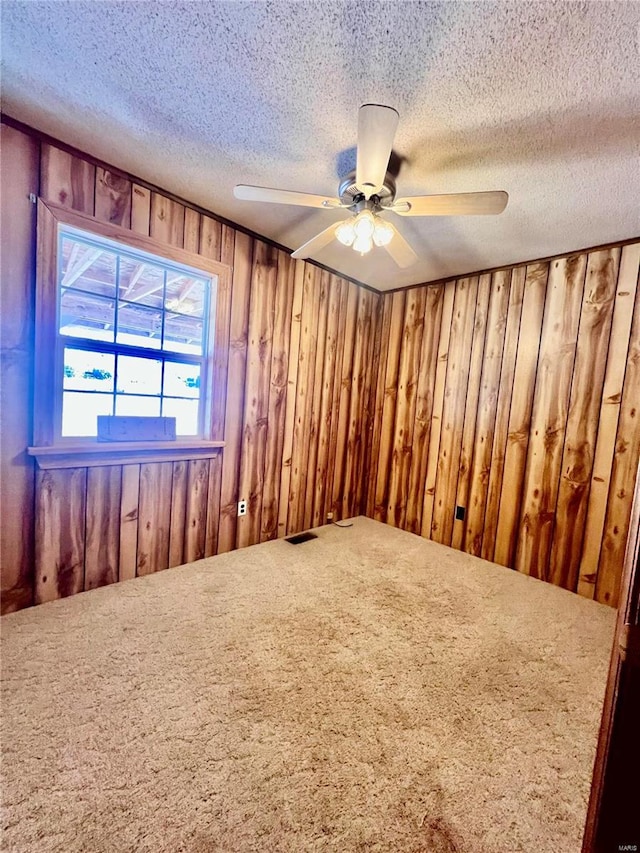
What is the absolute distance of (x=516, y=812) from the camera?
3.46ft

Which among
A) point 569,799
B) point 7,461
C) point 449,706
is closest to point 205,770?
point 449,706

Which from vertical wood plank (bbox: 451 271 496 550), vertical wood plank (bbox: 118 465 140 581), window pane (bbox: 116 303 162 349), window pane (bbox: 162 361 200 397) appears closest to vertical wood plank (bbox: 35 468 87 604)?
vertical wood plank (bbox: 118 465 140 581)

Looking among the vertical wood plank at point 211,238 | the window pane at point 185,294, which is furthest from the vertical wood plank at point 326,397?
A: the window pane at point 185,294

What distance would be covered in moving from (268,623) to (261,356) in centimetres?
185

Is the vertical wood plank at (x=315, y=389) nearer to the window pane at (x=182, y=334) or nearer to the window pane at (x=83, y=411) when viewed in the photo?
the window pane at (x=182, y=334)

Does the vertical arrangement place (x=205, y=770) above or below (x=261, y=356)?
below

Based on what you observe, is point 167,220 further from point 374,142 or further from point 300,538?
point 300,538

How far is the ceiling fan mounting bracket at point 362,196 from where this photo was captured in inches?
65.5

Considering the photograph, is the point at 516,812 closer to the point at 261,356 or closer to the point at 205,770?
the point at 205,770

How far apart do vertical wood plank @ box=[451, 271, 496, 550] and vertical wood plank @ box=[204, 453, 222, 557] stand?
80.5 inches

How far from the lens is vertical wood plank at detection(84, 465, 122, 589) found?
204 centimetres

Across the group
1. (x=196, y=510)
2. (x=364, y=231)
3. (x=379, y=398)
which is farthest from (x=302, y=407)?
(x=364, y=231)

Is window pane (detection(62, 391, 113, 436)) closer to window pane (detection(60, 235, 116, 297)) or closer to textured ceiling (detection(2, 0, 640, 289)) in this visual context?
window pane (detection(60, 235, 116, 297))

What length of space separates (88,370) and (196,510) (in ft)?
3.79
